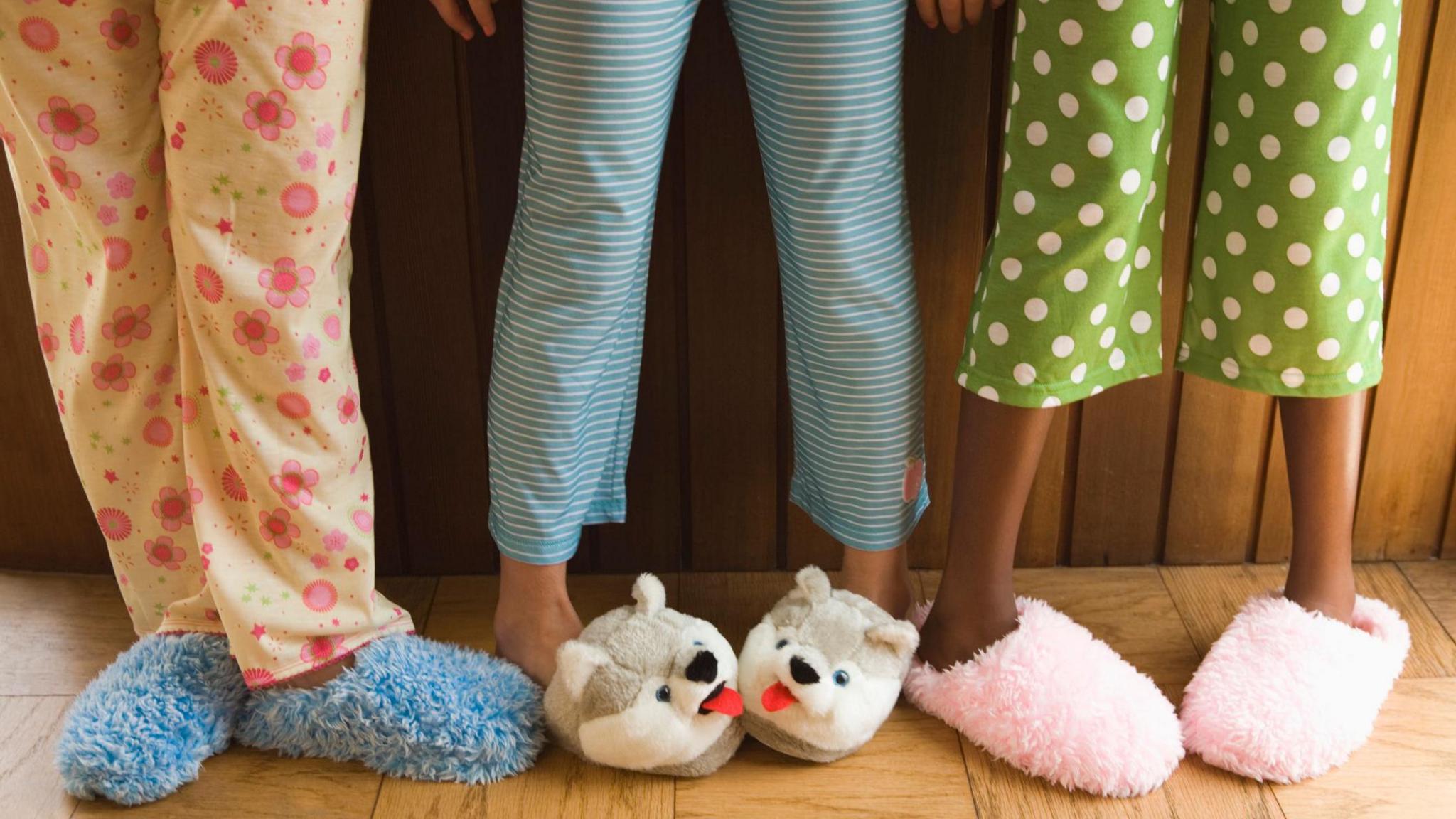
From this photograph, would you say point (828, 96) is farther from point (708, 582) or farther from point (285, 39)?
point (708, 582)

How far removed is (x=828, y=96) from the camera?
1.03m

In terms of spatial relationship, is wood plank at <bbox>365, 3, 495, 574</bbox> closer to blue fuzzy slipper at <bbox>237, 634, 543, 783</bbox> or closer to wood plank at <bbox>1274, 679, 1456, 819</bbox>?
blue fuzzy slipper at <bbox>237, 634, 543, 783</bbox>

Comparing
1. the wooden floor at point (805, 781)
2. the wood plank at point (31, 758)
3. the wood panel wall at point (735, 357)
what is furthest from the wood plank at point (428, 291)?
the wood plank at point (31, 758)

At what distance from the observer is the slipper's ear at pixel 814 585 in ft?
3.93

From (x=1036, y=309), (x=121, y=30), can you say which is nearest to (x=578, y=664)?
(x=1036, y=309)

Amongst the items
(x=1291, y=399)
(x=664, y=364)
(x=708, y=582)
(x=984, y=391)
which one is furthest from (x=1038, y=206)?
(x=708, y=582)

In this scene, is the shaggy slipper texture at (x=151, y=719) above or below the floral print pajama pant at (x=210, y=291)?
below

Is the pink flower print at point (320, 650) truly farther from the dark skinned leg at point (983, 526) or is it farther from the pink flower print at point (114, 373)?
the dark skinned leg at point (983, 526)

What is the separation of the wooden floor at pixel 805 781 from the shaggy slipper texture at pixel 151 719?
2 centimetres

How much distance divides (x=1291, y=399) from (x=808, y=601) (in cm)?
46

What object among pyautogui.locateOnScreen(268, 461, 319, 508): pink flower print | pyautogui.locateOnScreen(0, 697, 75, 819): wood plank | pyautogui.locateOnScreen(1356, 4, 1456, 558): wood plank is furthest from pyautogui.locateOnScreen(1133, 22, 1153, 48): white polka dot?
pyautogui.locateOnScreen(0, 697, 75, 819): wood plank

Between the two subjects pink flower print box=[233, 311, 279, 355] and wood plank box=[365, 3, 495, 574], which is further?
wood plank box=[365, 3, 495, 574]

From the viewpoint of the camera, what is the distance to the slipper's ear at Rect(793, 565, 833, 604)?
1.20 metres

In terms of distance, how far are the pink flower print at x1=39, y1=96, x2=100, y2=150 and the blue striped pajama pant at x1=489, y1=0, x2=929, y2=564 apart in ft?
1.07
